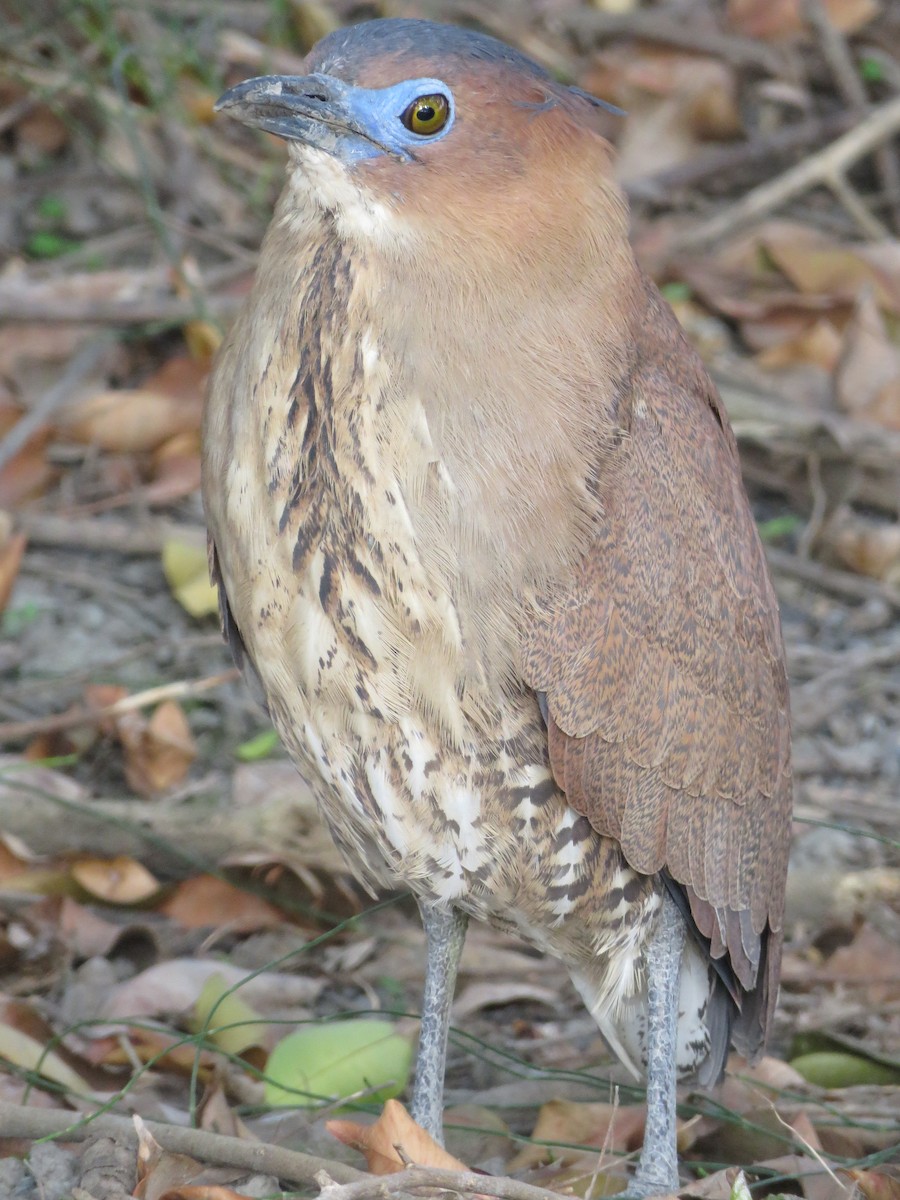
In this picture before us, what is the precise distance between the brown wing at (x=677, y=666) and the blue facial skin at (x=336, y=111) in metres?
0.59

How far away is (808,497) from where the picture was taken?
17.5 ft

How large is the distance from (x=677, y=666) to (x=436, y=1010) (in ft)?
2.89

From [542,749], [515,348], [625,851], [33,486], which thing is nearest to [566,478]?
[515,348]

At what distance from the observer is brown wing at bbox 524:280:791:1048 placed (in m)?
2.74

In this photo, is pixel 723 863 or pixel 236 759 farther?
pixel 236 759

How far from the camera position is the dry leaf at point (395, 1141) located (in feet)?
8.73

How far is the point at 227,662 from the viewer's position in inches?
183

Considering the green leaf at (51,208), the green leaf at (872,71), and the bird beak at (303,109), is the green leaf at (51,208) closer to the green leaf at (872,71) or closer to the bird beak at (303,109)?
the green leaf at (872,71)

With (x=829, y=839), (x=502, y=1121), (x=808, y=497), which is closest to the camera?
(x=502, y=1121)

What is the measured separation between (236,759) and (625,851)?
176 cm

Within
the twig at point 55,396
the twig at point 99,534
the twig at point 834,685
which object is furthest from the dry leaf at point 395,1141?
the twig at point 55,396

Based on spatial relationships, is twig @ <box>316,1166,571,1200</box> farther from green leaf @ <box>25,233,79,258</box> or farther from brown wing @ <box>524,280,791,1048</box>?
green leaf @ <box>25,233,79,258</box>

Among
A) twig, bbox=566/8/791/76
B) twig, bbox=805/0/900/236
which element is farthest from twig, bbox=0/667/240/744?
twig, bbox=566/8/791/76

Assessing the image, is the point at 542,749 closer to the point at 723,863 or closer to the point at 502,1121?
the point at 723,863
